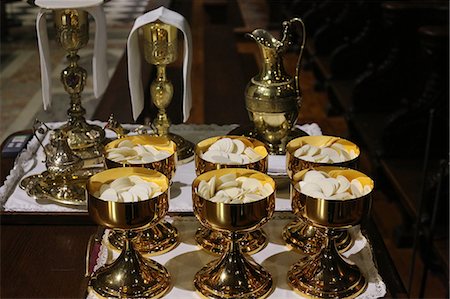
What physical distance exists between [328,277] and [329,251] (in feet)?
0.10

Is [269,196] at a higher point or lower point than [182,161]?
higher

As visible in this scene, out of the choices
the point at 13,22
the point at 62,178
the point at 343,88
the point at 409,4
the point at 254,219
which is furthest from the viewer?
the point at 13,22

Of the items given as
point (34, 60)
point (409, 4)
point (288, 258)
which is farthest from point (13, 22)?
point (288, 258)

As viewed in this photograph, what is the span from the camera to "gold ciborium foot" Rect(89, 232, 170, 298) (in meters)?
0.75

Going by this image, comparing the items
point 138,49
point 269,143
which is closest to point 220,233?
point 269,143

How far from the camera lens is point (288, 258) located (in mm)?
838

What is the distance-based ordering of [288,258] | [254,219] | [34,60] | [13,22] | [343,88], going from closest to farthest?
[254,219]
[288,258]
[343,88]
[34,60]
[13,22]

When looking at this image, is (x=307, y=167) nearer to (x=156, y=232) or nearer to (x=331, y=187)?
(x=331, y=187)

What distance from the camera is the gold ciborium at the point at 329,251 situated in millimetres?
711

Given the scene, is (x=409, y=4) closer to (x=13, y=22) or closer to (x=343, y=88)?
(x=343, y=88)

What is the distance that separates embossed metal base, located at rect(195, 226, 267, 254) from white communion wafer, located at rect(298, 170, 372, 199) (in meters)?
0.13

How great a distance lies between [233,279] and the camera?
2.47 ft

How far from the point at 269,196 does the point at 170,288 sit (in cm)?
16

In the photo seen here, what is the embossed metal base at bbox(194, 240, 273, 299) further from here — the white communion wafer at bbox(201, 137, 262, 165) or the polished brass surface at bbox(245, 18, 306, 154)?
the polished brass surface at bbox(245, 18, 306, 154)
